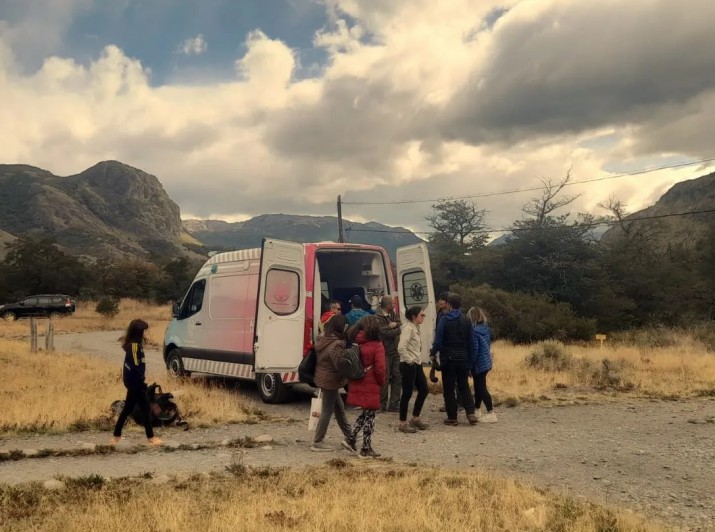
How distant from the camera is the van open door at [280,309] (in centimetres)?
953

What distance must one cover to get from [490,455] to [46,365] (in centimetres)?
1118

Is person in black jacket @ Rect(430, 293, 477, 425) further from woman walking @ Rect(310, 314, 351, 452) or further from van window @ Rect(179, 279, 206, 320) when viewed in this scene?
van window @ Rect(179, 279, 206, 320)

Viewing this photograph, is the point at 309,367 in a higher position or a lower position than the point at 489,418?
higher

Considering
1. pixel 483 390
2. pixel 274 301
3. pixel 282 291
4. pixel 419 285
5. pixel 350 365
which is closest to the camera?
pixel 350 365

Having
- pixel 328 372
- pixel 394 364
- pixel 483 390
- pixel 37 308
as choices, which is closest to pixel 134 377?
pixel 328 372

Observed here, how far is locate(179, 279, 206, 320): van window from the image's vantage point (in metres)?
12.0

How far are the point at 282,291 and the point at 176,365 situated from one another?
172 inches

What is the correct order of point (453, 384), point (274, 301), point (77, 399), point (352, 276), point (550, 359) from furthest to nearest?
point (550, 359) < point (352, 276) < point (274, 301) < point (77, 399) < point (453, 384)

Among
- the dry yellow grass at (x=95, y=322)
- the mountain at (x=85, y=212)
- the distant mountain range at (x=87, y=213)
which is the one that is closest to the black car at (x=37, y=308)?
the dry yellow grass at (x=95, y=322)

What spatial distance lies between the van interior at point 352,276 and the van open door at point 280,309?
48.1 inches

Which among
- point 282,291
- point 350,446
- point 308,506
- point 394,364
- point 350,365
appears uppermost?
point 282,291

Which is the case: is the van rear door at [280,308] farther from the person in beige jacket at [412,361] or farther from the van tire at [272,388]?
the person in beige jacket at [412,361]

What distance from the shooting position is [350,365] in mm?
6746

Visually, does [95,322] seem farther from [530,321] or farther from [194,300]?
[194,300]
